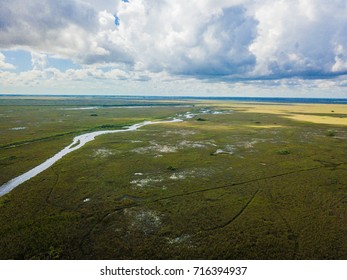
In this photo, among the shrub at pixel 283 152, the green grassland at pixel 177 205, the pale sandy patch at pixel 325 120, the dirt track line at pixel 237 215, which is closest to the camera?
the green grassland at pixel 177 205

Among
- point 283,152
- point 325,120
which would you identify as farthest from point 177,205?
point 325,120

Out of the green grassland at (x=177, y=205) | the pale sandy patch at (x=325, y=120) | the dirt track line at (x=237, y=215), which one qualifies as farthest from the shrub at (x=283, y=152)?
the pale sandy patch at (x=325, y=120)

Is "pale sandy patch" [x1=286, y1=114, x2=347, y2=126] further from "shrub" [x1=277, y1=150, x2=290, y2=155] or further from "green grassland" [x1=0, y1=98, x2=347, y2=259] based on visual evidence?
"shrub" [x1=277, y1=150, x2=290, y2=155]

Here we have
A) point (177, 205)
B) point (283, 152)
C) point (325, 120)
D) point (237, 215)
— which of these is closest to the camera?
point (237, 215)

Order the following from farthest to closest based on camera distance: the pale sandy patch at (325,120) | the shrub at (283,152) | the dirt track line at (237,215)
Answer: the pale sandy patch at (325,120) → the shrub at (283,152) → the dirt track line at (237,215)

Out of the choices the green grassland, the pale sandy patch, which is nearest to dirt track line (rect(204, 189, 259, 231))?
the green grassland

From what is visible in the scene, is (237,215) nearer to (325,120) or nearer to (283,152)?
(283,152)

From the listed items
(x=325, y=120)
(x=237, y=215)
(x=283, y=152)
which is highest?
(x=283, y=152)

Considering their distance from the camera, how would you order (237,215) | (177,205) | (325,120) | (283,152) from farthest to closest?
1. (325,120)
2. (283,152)
3. (177,205)
4. (237,215)

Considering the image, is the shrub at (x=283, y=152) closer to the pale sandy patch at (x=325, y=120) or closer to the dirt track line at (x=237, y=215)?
the dirt track line at (x=237, y=215)
